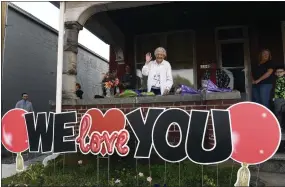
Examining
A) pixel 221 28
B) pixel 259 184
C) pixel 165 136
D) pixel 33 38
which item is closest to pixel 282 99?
pixel 259 184

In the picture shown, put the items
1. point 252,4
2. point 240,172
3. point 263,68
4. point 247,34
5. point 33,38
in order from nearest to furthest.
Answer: point 240,172 < point 263,68 < point 252,4 < point 247,34 < point 33,38

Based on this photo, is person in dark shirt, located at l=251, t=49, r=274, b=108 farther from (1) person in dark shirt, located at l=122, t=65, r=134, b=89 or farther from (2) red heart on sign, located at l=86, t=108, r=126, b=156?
(1) person in dark shirt, located at l=122, t=65, r=134, b=89

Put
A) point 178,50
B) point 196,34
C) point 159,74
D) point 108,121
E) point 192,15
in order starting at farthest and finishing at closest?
1. point 178,50
2. point 196,34
3. point 192,15
4. point 159,74
5. point 108,121

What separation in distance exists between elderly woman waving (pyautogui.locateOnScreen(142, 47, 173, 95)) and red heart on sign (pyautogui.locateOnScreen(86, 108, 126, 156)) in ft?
3.52

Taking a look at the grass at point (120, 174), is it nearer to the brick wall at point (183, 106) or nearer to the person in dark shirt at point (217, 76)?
the brick wall at point (183, 106)

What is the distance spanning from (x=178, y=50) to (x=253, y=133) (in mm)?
4662

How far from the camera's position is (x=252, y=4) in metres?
6.61

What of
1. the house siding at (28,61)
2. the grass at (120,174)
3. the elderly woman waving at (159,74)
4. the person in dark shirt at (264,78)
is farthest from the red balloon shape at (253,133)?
the house siding at (28,61)

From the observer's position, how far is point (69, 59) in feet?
17.6

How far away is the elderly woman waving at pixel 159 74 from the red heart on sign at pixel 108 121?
1074 mm

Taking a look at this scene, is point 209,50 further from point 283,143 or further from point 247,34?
point 283,143

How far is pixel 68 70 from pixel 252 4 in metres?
4.47

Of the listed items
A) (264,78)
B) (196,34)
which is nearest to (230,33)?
(196,34)

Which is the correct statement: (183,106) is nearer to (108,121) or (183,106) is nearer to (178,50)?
(108,121)
